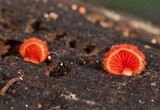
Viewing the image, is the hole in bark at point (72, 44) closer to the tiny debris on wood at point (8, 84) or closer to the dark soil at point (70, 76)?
the dark soil at point (70, 76)

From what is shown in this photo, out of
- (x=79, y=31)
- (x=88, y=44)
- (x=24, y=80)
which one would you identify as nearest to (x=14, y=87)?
(x=24, y=80)

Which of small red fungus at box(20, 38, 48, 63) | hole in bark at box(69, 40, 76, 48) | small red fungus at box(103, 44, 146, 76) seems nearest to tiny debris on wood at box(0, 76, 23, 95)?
small red fungus at box(20, 38, 48, 63)

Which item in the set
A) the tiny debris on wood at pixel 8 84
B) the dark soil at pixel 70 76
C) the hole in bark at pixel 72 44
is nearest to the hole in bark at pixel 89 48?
the dark soil at pixel 70 76

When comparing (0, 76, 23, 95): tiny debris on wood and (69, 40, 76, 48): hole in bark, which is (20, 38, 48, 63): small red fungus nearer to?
(0, 76, 23, 95): tiny debris on wood

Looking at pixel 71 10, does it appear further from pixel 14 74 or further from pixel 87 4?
pixel 14 74

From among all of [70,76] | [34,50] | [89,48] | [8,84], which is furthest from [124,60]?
[8,84]

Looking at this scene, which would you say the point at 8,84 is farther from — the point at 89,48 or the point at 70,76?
the point at 89,48
